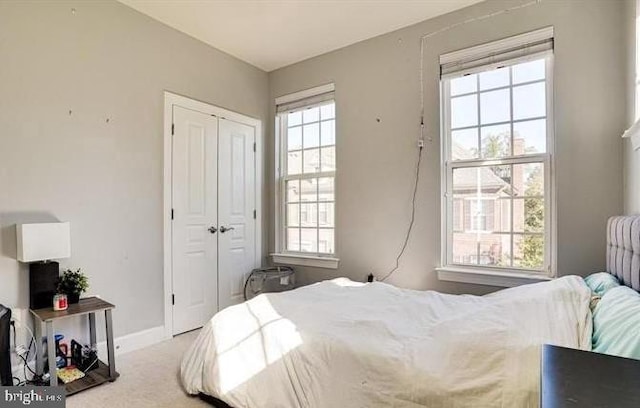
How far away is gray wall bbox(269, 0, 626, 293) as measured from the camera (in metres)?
2.42

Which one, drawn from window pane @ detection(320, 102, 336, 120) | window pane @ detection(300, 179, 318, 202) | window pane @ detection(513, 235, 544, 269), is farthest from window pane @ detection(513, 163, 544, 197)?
window pane @ detection(300, 179, 318, 202)

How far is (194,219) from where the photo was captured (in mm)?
3477

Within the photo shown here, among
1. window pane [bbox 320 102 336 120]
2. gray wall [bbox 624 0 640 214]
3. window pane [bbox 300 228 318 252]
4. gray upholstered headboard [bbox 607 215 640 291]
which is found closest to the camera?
gray upholstered headboard [bbox 607 215 640 291]

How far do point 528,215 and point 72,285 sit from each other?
3.38 metres

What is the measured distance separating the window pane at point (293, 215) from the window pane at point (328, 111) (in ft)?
3.48

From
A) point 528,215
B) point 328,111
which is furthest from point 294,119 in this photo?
point 528,215

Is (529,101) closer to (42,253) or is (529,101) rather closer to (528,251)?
(528,251)

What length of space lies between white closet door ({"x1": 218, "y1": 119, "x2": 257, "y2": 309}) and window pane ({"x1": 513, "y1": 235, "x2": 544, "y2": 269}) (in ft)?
8.78

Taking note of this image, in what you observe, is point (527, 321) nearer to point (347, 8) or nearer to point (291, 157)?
point (347, 8)

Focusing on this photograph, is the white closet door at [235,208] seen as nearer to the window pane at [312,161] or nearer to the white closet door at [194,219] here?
the white closet door at [194,219]

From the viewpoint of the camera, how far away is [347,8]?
300cm

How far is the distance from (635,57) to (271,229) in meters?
3.49

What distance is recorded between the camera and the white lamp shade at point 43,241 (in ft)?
7.27

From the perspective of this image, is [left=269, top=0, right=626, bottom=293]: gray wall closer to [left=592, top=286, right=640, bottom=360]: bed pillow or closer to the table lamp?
[left=592, top=286, right=640, bottom=360]: bed pillow
